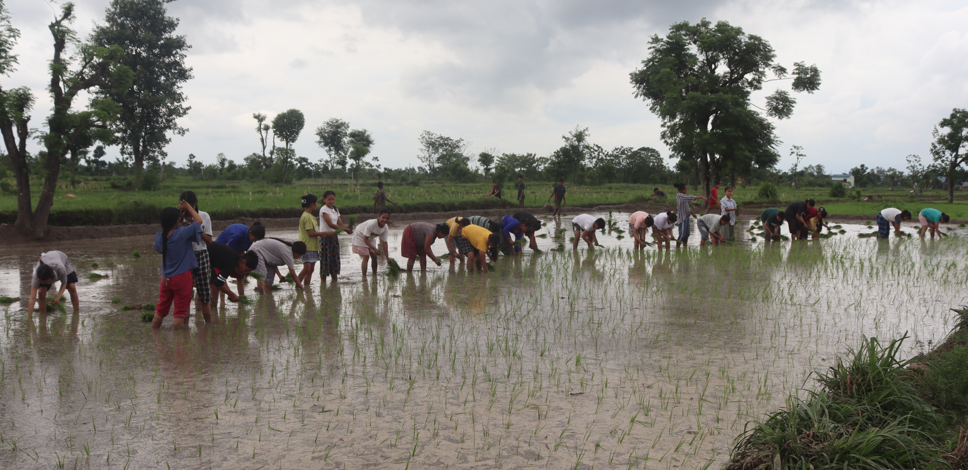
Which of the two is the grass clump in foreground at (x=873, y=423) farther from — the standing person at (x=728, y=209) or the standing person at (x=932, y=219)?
the standing person at (x=932, y=219)

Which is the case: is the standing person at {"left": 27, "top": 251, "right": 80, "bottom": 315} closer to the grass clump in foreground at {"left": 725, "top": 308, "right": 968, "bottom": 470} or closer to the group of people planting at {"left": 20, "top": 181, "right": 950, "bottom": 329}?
the group of people planting at {"left": 20, "top": 181, "right": 950, "bottom": 329}

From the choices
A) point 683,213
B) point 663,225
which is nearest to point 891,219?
point 683,213

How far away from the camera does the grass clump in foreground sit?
310cm

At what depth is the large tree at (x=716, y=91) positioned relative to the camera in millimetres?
30562

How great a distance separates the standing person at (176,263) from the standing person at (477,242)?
491 centimetres

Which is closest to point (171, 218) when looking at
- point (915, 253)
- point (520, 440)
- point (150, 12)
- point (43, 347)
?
point (43, 347)

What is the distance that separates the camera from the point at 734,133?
29906mm

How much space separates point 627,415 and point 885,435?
1597 millimetres

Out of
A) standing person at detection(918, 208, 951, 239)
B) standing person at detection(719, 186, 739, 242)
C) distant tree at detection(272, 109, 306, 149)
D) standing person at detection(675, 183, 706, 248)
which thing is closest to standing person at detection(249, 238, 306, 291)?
standing person at detection(675, 183, 706, 248)

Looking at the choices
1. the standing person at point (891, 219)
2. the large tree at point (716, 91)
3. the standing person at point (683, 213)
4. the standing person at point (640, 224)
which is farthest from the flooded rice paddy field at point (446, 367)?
the large tree at point (716, 91)

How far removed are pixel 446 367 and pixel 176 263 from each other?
3.53 metres

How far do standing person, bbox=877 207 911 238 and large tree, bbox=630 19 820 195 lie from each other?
1436 cm

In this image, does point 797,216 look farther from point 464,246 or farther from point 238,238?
point 238,238

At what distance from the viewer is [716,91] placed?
31.9 metres
